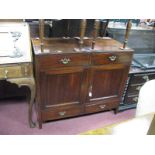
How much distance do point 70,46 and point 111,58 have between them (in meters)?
0.37

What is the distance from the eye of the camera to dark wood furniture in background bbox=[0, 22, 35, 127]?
1.23 metres

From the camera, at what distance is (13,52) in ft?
4.30

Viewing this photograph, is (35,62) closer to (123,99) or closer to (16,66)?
(16,66)

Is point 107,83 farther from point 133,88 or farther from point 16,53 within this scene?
point 16,53

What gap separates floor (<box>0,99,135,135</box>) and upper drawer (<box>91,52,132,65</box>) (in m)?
0.65

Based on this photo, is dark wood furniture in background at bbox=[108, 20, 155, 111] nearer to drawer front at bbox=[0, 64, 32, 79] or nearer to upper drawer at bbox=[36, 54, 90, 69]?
upper drawer at bbox=[36, 54, 90, 69]

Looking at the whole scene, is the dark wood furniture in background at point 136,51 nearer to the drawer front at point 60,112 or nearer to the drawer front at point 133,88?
the drawer front at point 133,88

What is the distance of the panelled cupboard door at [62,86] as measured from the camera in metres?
1.48

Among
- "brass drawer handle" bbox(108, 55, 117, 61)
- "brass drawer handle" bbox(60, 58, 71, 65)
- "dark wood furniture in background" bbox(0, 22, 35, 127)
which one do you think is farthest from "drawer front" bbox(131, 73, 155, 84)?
"dark wood furniture in background" bbox(0, 22, 35, 127)

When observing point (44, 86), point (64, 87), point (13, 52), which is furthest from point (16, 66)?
point (64, 87)

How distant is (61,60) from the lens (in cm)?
142

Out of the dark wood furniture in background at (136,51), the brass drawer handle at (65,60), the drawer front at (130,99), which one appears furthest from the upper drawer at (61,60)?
the drawer front at (130,99)

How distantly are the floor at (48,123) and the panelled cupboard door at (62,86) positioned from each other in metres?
0.24

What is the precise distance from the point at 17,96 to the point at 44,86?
76 centimetres
